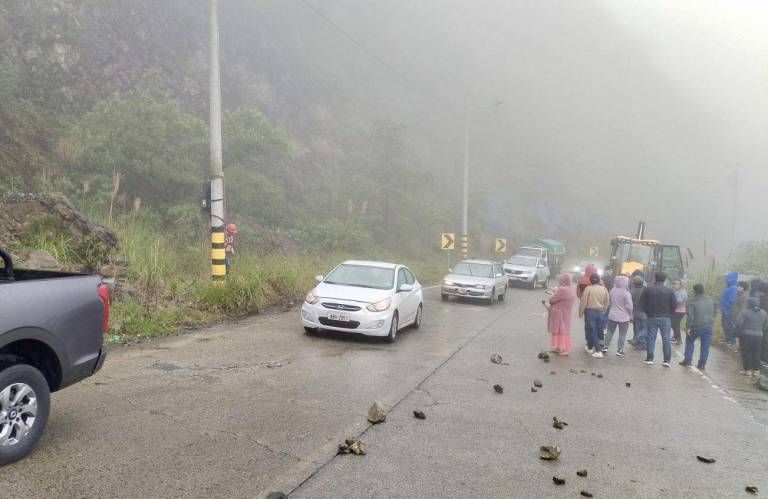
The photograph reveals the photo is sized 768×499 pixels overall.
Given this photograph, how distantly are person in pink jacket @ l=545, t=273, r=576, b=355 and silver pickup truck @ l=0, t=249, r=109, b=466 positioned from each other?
808 cm

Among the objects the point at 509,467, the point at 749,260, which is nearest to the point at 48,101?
the point at 509,467

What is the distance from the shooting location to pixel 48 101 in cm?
2186

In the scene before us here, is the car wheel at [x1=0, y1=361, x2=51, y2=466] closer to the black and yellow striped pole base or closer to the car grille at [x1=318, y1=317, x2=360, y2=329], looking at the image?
the car grille at [x1=318, y1=317, x2=360, y2=329]

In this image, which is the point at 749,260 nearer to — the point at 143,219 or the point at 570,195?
the point at 143,219

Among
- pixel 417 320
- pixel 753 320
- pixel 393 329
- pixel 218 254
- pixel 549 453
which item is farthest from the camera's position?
pixel 417 320

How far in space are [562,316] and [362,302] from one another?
3771 millimetres

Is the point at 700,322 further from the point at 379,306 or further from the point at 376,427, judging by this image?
the point at 376,427

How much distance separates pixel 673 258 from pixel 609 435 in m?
18.5

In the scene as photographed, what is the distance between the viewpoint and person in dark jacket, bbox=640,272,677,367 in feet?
34.3

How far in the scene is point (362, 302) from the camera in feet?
33.7

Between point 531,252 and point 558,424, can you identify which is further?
point 531,252

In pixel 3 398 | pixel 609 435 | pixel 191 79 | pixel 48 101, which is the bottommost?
pixel 609 435

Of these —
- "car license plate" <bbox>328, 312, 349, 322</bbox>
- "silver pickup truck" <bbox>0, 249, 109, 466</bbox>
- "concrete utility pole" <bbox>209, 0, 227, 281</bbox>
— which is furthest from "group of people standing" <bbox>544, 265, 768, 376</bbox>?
"silver pickup truck" <bbox>0, 249, 109, 466</bbox>

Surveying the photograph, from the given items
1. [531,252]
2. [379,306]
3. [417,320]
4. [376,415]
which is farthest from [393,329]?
[531,252]
